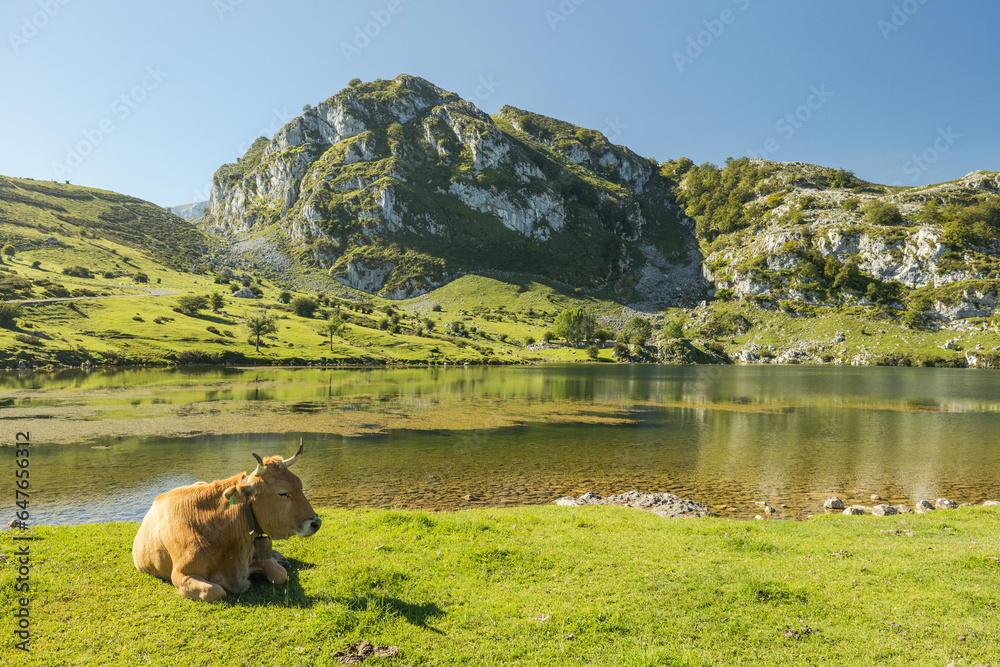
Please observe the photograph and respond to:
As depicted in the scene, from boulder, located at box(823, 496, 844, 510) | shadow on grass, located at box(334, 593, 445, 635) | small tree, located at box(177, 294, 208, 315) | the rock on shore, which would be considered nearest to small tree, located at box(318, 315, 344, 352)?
small tree, located at box(177, 294, 208, 315)

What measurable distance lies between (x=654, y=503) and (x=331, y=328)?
12560 cm

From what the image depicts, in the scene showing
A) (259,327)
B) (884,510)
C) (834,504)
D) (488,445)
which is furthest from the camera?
(259,327)

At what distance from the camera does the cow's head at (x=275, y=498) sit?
9.03 metres

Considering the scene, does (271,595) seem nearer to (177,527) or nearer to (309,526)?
(309,526)

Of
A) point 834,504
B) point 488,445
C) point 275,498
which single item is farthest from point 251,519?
point 488,445

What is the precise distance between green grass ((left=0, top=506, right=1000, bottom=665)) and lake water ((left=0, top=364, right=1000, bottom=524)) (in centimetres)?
1017

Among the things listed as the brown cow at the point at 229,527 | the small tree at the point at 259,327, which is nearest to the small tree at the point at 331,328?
the small tree at the point at 259,327

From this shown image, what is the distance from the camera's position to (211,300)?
144m

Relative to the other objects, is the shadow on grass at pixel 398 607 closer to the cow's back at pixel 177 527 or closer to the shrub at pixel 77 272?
the cow's back at pixel 177 527

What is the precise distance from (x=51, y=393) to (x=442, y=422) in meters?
51.0

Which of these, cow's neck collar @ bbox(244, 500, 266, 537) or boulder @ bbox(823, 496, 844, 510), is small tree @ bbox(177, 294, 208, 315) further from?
boulder @ bbox(823, 496, 844, 510)

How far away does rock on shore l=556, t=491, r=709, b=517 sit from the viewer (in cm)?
2083

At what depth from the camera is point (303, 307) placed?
166250mm

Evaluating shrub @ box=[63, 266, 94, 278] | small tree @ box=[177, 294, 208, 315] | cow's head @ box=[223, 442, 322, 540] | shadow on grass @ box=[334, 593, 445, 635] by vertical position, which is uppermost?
shrub @ box=[63, 266, 94, 278]
